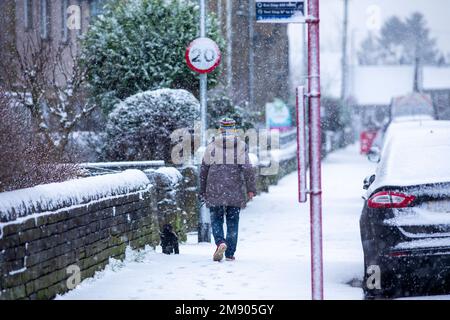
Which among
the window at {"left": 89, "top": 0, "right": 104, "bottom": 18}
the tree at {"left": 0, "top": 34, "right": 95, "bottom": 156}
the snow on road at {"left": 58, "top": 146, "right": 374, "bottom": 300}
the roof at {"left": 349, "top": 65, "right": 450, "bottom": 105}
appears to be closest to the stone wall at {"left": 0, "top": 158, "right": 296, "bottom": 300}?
the snow on road at {"left": 58, "top": 146, "right": 374, "bottom": 300}

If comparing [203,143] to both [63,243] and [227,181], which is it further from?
[63,243]

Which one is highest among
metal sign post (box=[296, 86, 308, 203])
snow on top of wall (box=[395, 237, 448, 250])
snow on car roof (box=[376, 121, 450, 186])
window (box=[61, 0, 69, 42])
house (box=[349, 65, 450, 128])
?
window (box=[61, 0, 69, 42])

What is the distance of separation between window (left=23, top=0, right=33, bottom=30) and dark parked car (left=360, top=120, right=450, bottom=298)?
1916 cm

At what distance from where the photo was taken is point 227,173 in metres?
10.8

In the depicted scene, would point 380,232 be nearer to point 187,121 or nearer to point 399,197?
point 399,197

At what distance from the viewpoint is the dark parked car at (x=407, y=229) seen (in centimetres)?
823

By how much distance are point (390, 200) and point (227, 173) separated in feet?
9.36

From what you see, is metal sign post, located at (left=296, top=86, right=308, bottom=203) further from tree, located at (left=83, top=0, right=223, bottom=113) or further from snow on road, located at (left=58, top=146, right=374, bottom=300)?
tree, located at (left=83, top=0, right=223, bottom=113)

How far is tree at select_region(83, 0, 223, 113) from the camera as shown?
745 inches

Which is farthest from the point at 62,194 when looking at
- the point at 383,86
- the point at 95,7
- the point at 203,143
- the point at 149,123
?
the point at 383,86

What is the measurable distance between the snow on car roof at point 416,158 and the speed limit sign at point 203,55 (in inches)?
154

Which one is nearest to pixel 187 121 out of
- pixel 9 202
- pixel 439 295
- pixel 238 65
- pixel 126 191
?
pixel 126 191

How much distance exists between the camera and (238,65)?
36.4 meters
